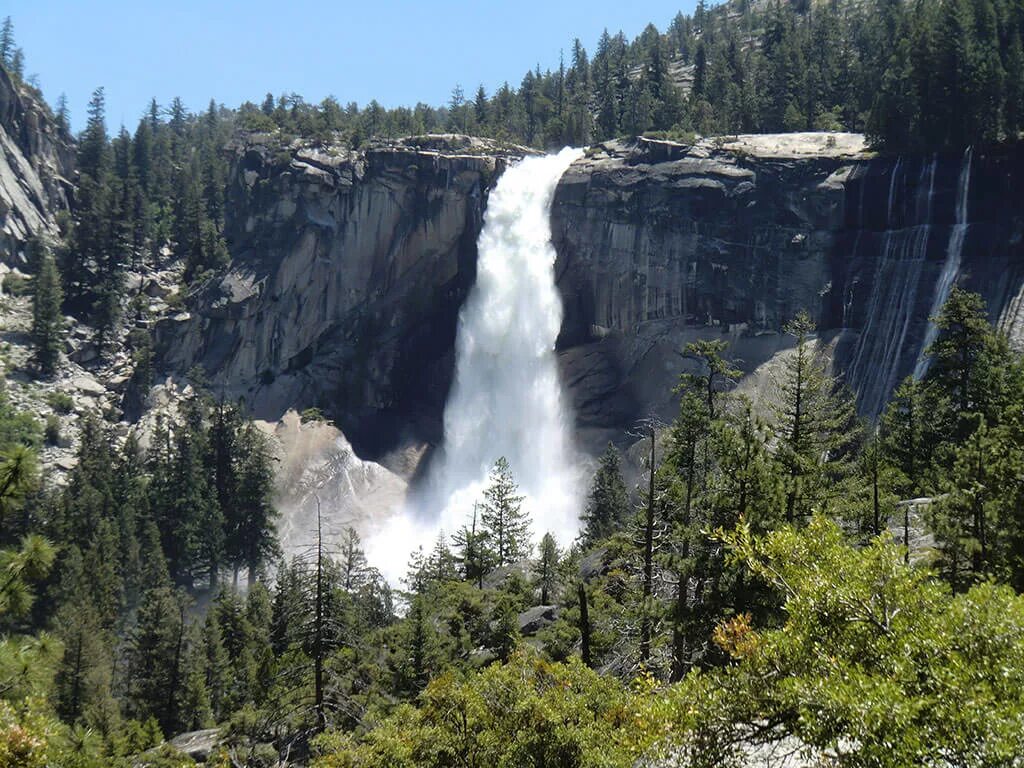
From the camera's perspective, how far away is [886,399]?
5259 centimetres

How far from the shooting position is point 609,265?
2662 inches

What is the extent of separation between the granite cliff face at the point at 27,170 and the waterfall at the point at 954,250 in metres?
79.8

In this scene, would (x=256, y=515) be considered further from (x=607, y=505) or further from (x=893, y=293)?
(x=893, y=293)

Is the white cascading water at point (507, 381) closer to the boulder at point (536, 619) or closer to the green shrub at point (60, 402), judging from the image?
the green shrub at point (60, 402)

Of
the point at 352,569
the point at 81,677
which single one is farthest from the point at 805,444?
the point at 352,569

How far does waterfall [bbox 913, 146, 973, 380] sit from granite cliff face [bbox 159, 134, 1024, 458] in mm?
228

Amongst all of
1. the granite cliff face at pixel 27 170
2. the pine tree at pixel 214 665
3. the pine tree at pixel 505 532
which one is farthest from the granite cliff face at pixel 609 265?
the pine tree at pixel 214 665

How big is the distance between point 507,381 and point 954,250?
1253 inches

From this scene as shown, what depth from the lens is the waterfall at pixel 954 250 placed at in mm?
52469

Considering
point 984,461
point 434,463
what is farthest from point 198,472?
point 984,461

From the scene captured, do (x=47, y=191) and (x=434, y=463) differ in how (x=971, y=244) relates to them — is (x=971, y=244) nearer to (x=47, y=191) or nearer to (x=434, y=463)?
(x=434, y=463)

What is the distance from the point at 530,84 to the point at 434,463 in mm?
57650

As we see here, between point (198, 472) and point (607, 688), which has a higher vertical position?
point (607, 688)

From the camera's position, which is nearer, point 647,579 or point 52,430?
point 647,579
